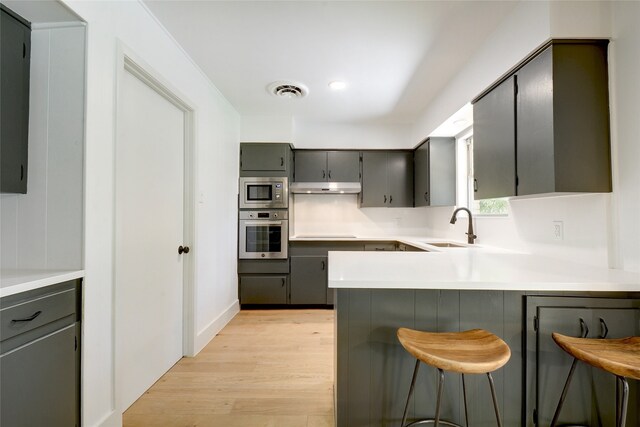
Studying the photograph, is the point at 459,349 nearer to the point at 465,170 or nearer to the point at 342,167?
the point at 465,170

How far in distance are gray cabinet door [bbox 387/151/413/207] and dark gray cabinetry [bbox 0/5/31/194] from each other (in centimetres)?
345

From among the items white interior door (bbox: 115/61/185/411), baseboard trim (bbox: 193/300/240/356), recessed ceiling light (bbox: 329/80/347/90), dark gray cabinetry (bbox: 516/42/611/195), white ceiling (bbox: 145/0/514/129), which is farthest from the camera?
recessed ceiling light (bbox: 329/80/347/90)

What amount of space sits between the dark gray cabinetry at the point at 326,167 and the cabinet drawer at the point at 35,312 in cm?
284

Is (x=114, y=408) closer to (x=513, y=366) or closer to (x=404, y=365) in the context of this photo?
(x=404, y=365)

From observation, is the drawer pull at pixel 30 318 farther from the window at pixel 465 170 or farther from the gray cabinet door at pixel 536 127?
the window at pixel 465 170

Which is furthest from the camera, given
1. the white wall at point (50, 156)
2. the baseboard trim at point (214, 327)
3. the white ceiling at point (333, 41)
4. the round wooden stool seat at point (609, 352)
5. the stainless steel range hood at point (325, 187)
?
the stainless steel range hood at point (325, 187)

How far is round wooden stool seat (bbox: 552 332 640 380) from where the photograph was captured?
0.90 meters

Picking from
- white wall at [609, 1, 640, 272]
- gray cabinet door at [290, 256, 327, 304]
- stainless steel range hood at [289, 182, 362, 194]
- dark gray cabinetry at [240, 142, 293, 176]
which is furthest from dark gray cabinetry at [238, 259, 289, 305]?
white wall at [609, 1, 640, 272]

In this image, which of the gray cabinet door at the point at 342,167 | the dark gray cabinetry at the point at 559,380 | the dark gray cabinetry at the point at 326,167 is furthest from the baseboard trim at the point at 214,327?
the dark gray cabinetry at the point at 559,380

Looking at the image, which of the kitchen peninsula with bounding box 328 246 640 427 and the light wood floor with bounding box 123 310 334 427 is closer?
the kitchen peninsula with bounding box 328 246 640 427

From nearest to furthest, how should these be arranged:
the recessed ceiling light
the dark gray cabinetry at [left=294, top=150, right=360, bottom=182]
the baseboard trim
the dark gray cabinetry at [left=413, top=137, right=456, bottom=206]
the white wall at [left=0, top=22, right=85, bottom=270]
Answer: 1. the white wall at [left=0, top=22, right=85, bottom=270]
2. the baseboard trim
3. the recessed ceiling light
4. the dark gray cabinetry at [left=413, top=137, right=456, bottom=206]
5. the dark gray cabinetry at [left=294, top=150, right=360, bottom=182]

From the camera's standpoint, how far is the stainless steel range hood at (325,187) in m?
3.63

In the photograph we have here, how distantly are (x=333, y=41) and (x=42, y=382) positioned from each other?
2473 mm

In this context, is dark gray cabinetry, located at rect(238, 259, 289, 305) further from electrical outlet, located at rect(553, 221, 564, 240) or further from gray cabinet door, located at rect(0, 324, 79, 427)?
electrical outlet, located at rect(553, 221, 564, 240)
